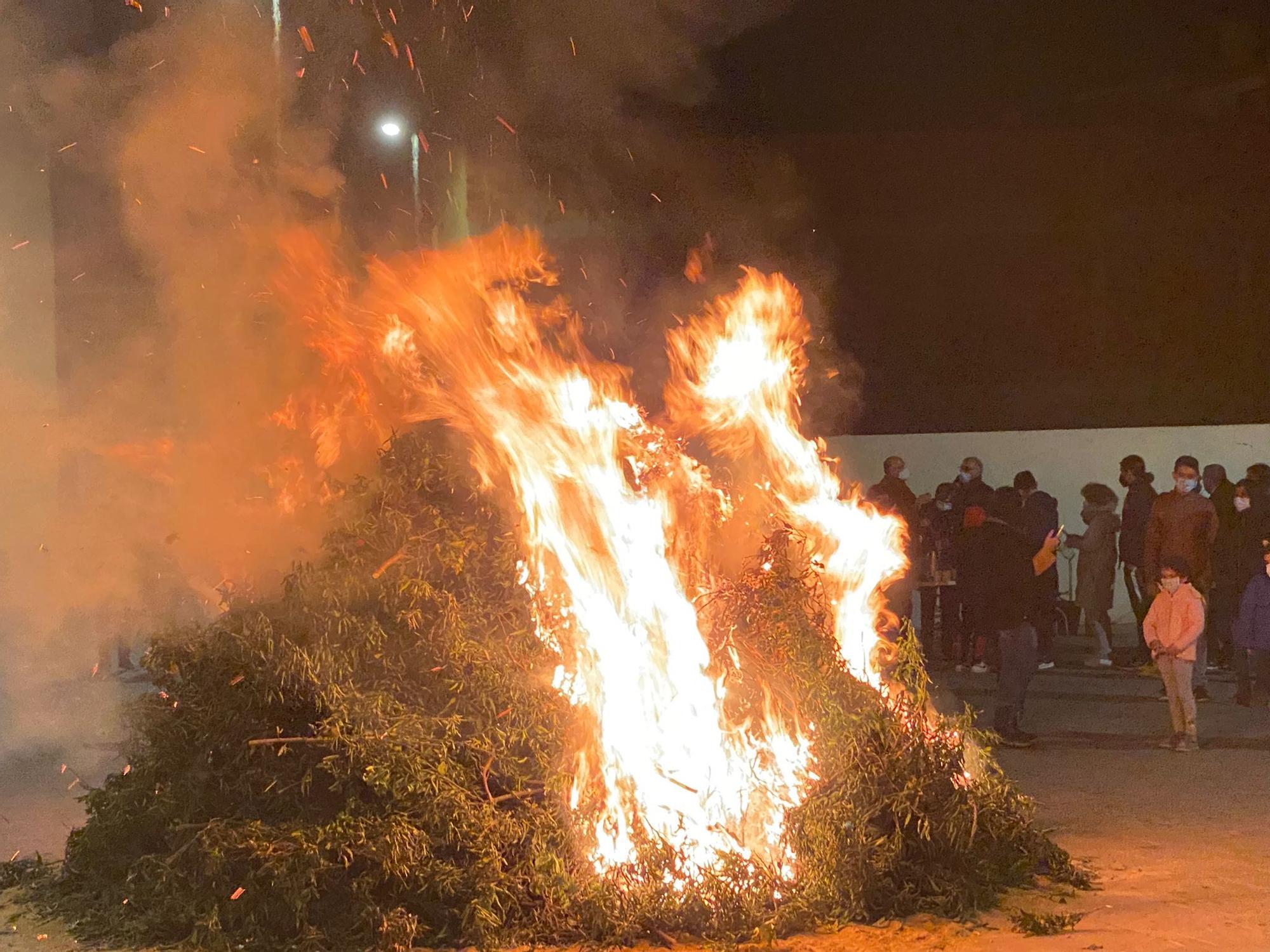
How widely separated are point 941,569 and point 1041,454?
2145 mm

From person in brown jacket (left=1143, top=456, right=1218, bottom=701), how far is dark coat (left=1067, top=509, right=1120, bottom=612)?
1.60 m

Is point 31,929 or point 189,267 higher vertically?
point 189,267

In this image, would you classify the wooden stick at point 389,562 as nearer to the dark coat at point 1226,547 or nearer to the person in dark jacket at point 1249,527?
the person in dark jacket at point 1249,527

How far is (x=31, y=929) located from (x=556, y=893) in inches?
86.6

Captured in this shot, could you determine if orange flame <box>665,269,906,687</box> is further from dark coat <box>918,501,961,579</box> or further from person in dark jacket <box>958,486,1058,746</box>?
dark coat <box>918,501,961,579</box>

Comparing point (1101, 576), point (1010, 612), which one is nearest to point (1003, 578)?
point (1010, 612)

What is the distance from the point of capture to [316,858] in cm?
482

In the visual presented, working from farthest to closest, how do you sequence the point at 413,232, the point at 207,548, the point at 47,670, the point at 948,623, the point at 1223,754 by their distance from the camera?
the point at 948,623 → the point at 47,670 → the point at 413,232 → the point at 1223,754 → the point at 207,548

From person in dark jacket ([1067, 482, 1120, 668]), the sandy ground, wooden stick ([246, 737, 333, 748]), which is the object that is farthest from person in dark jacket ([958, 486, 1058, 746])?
wooden stick ([246, 737, 333, 748])

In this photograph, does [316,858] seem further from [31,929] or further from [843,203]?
[843,203]

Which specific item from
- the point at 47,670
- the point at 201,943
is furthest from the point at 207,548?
the point at 47,670

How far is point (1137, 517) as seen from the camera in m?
12.0

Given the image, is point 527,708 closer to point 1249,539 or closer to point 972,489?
point 972,489

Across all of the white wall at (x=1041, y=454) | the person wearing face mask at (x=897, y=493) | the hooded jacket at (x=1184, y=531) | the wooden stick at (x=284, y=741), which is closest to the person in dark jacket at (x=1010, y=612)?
the hooded jacket at (x=1184, y=531)
